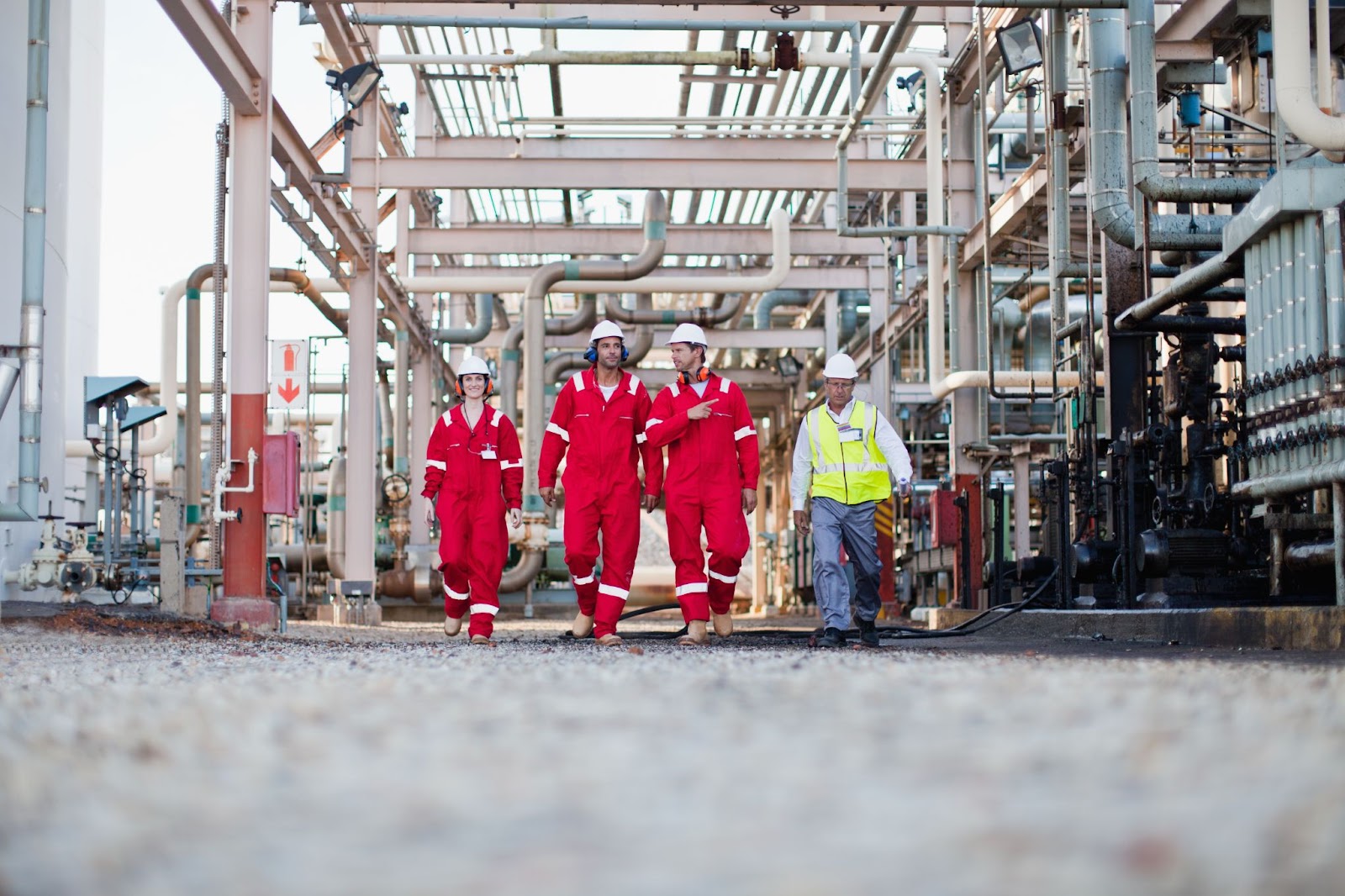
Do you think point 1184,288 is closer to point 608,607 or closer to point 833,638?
point 833,638

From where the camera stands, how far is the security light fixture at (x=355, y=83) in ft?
45.9

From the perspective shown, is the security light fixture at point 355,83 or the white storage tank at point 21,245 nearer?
the white storage tank at point 21,245

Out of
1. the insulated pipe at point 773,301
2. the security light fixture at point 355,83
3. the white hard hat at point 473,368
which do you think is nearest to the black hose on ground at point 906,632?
the white hard hat at point 473,368

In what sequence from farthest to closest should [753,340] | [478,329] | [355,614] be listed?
1. [753,340]
2. [478,329]
3. [355,614]

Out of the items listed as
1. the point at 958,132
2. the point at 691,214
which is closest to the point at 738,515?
the point at 958,132

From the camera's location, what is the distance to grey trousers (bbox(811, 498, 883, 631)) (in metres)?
8.12

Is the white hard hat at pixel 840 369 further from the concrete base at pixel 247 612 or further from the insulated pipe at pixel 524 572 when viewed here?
the insulated pipe at pixel 524 572

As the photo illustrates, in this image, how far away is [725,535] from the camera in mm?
8508

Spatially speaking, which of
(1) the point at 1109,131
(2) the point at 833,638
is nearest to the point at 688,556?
(2) the point at 833,638

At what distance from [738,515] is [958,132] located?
29.7 ft

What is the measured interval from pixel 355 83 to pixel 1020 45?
6015 mm

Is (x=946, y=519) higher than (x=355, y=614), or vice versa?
(x=946, y=519)

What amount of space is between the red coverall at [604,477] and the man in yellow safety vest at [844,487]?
910 mm

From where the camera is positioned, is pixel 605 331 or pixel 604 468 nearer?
pixel 604 468
